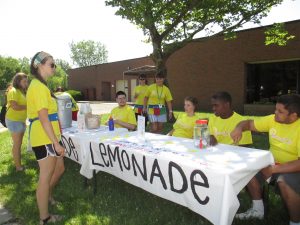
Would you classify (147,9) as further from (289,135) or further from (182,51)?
(182,51)

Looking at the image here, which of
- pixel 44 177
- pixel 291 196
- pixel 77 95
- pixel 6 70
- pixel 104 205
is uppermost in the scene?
pixel 6 70

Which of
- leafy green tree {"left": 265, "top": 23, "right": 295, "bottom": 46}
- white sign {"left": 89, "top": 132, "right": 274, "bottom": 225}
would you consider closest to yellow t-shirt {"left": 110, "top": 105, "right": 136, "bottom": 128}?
white sign {"left": 89, "top": 132, "right": 274, "bottom": 225}

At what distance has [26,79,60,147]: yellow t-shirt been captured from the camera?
10.4ft

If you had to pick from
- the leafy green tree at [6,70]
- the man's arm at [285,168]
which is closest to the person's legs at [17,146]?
the man's arm at [285,168]

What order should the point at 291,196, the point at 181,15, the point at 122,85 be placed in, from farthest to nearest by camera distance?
the point at 122,85, the point at 181,15, the point at 291,196

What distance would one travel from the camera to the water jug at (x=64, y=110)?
523cm

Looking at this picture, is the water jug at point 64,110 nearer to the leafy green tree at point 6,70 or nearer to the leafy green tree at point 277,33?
the leafy green tree at point 277,33

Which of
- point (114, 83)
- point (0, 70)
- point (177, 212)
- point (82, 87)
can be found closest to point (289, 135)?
point (177, 212)

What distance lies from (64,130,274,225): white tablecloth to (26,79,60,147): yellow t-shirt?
0.85m

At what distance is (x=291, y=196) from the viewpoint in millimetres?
2951

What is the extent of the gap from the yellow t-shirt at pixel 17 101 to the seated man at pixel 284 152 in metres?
3.84

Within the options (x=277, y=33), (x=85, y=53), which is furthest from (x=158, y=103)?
(x=85, y=53)

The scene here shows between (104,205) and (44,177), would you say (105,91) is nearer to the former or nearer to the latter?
(104,205)

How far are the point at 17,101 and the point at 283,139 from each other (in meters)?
4.40
